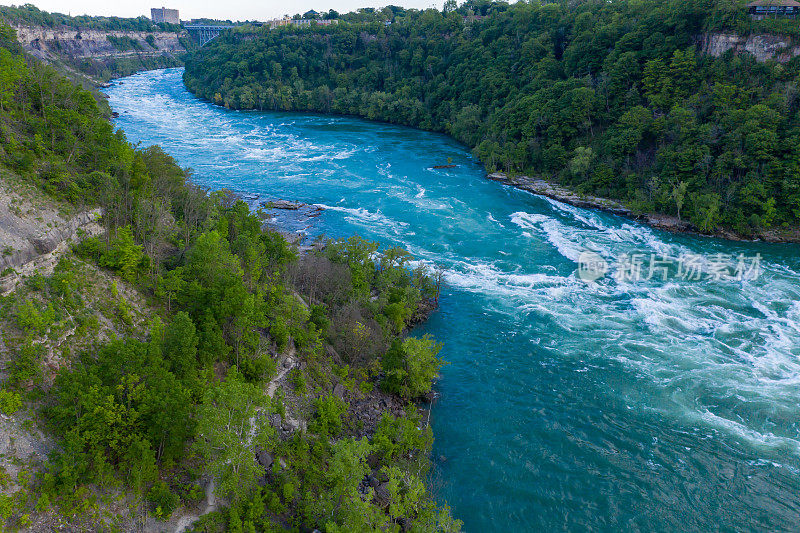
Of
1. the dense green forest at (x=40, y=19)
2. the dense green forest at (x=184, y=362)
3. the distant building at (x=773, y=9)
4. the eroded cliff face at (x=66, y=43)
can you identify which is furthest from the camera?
the eroded cliff face at (x=66, y=43)

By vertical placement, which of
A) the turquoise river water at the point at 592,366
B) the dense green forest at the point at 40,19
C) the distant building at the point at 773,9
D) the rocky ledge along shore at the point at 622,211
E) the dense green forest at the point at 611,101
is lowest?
the turquoise river water at the point at 592,366

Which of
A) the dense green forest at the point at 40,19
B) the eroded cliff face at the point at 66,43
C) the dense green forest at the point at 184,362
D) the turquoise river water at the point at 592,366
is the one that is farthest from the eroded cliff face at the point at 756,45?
the eroded cliff face at the point at 66,43

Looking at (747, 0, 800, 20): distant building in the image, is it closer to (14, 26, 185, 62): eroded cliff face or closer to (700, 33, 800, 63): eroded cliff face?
(700, 33, 800, 63): eroded cliff face

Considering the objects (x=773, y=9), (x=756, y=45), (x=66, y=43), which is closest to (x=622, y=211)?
(x=756, y=45)

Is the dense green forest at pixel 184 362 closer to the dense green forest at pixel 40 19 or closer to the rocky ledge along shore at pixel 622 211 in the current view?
the rocky ledge along shore at pixel 622 211

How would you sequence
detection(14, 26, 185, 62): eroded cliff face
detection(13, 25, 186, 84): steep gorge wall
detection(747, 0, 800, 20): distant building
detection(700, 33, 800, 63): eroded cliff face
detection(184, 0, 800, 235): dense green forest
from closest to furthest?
detection(184, 0, 800, 235): dense green forest
detection(700, 33, 800, 63): eroded cliff face
detection(747, 0, 800, 20): distant building
detection(14, 26, 185, 62): eroded cliff face
detection(13, 25, 186, 84): steep gorge wall

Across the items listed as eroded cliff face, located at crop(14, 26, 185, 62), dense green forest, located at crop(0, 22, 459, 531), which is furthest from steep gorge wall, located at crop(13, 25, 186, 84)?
dense green forest, located at crop(0, 22, 459, 531)
